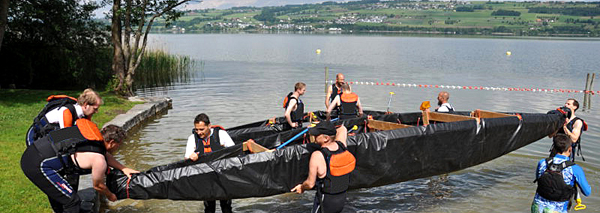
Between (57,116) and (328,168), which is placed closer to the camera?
(328,168)

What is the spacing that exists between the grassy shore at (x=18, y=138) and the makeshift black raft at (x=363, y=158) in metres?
2.07

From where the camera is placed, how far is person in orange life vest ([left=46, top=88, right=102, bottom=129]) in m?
5.68

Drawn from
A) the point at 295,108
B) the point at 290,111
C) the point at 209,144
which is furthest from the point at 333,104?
the point at 209,144

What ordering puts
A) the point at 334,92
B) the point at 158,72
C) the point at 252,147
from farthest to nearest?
the point at 158,72 < the point at 334,92 < the point at 252,147

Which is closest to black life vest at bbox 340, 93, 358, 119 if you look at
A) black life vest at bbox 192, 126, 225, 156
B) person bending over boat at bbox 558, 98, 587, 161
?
person bending over boat at bbox 558, 98, 587, 161

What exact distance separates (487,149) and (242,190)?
4.60 metres

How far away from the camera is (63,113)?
19.0ft

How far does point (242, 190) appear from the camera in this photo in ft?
21.5

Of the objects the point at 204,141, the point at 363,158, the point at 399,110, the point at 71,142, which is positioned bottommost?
the point at 399,110

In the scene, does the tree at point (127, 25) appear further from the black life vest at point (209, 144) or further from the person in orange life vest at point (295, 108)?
the black life vest at point (209, 144)

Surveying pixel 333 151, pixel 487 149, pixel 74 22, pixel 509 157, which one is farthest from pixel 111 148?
pixel 74 22

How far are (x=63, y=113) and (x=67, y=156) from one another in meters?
0.95

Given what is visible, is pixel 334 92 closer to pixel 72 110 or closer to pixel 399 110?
pixel 72 110

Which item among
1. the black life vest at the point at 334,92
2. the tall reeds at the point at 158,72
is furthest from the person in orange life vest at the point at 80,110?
the tall reeds at the point at 158,72
